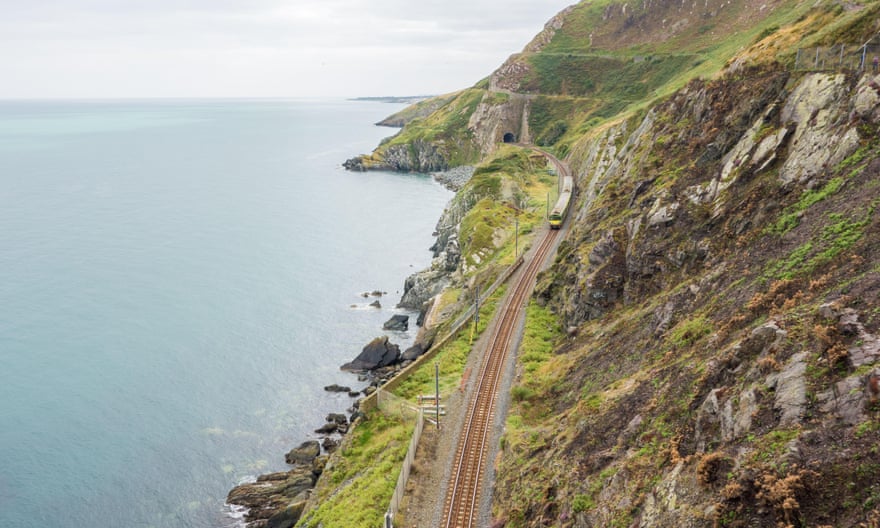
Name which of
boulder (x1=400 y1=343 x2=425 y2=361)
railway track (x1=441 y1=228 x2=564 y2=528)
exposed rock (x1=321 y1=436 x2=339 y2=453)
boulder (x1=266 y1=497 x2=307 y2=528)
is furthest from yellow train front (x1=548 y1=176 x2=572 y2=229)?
boulder (x1=266 y1=497 x2=307 y2=528)

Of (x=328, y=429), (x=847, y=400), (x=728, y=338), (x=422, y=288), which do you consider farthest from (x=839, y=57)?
(x=422, y=288)

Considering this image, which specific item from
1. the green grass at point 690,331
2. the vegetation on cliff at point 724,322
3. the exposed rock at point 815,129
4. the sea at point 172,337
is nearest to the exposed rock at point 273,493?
the sea at point 172,337

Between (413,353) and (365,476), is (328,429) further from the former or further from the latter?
(365,476)

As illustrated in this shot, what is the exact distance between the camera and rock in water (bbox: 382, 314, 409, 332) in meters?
76.2

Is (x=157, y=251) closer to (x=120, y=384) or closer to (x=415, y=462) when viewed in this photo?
(x=120, y=384)

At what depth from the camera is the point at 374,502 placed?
3134 centimetres

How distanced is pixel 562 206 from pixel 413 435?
56.1 meters

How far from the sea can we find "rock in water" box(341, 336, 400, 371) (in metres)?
2.22

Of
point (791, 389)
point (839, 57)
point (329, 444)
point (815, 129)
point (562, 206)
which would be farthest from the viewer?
point (562, 206)

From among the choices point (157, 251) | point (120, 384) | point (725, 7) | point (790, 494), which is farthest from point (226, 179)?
point (790, 494)

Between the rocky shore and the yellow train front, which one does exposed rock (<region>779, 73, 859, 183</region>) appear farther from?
the yellow train front

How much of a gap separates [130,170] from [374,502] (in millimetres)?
198155

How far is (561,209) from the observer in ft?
268

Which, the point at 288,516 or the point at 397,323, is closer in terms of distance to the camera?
the point at 288,516
